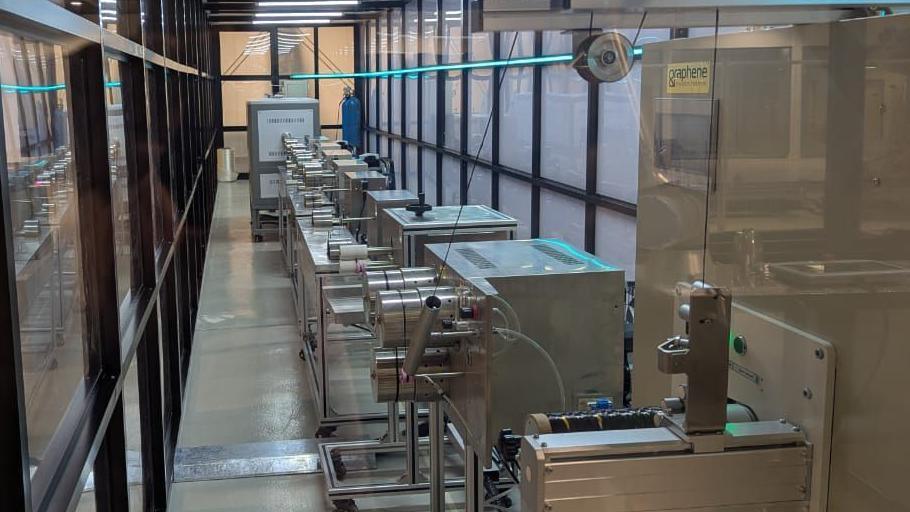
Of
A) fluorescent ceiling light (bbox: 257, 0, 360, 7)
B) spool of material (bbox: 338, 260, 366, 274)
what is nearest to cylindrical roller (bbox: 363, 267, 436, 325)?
spool of material (bbox: 338, 260, 366, 274)

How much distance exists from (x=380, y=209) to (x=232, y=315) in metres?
3.08

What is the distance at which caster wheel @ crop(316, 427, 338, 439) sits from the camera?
4617mm

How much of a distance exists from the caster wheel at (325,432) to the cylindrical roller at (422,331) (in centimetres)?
256

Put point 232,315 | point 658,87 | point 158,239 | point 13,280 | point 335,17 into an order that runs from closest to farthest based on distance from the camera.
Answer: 1. point 13,280
2. point 658,87
3. point 158,239
4. point 232,315
5. point 335,17

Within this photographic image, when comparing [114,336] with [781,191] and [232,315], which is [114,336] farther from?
[232,315]

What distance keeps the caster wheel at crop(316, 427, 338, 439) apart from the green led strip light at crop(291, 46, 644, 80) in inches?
71.0

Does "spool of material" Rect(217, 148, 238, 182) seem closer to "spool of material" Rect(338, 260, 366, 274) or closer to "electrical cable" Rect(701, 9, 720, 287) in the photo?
"spool of material" Rect(338, 260, 366, 274)

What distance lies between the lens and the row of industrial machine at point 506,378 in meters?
1.30

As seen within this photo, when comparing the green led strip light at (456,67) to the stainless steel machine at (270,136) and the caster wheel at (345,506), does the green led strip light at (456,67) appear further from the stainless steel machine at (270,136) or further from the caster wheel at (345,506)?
the caster wheel at (345,506)

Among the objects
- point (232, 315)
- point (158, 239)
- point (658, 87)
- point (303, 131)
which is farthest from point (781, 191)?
point (303, 131)

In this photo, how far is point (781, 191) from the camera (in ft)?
4.43

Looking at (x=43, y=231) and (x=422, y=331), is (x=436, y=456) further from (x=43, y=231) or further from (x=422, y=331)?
(x=43, y=231)

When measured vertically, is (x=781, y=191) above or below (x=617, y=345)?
above

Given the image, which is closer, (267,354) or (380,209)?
(380,209)
